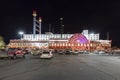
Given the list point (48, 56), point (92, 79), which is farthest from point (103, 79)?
point (48, 56)

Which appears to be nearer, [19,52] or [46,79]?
[46,79]

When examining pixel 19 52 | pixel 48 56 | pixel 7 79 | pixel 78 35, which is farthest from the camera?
pixel 78 35

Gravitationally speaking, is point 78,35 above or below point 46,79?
above

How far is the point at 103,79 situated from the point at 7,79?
218 inches

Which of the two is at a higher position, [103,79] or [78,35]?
[78,35]

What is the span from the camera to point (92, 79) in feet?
55.1

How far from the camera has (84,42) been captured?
651 ft

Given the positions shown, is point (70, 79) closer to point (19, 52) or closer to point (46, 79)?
point (46, 79)

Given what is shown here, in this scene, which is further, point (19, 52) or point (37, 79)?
point (19, 52)

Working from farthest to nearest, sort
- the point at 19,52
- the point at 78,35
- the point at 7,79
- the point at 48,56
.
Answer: the point at 78,35
the point at 19,52
the point at 48,56
the point at 7,79

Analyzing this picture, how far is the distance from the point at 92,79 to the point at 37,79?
10.5 ft

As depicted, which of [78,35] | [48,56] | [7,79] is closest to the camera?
[7,79]

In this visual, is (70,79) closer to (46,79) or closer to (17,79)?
(46,79)

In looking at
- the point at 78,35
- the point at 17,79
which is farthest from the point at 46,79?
the point at 78,35
